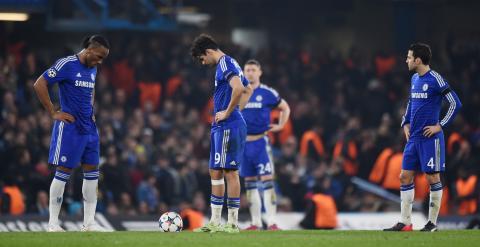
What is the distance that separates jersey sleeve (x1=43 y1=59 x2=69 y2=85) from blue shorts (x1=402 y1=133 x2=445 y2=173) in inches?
170

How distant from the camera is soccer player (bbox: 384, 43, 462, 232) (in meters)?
13.6

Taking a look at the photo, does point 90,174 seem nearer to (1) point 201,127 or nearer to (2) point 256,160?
(2) point 256,160

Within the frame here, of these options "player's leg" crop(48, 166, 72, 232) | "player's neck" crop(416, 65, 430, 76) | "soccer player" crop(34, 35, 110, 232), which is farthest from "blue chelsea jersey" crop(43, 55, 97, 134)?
"player's neck" crop(416, 65, 430, 76)

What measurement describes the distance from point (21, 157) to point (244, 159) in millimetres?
4839

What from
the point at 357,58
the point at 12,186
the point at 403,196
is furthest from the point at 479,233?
the point at 357,58

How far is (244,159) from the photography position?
647 inches

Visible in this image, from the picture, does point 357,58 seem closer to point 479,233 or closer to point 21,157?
point 21,157

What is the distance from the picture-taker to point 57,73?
13.2m

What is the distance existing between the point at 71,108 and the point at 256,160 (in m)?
3.90

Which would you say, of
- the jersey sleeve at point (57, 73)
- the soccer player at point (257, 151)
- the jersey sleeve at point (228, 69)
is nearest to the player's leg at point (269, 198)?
the soccer player at point (257, 151)

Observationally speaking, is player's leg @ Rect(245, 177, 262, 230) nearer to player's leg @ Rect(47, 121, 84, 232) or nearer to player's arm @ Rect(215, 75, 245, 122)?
player's arm @ Rect(215, 75, 245, 122)

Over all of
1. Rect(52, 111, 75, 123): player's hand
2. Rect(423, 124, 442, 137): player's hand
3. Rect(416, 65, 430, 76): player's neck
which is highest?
Rect(416, 65, 430, 76): player's neck

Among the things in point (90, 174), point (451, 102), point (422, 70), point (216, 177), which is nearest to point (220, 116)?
point (216, 177)

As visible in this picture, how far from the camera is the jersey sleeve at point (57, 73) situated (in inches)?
518
